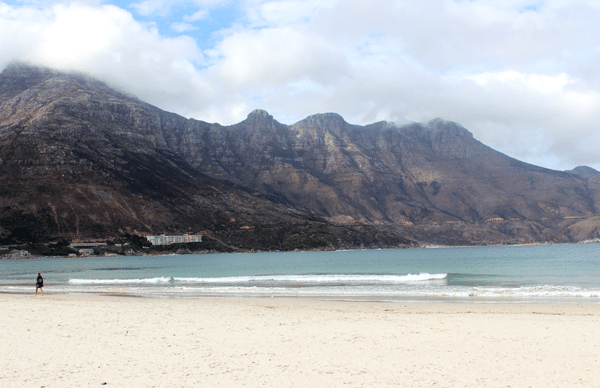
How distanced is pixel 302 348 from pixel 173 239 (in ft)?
550

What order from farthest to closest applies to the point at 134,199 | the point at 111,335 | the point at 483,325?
1. the point at 134,199
2. the point at 483,325
3. the point at 111,335

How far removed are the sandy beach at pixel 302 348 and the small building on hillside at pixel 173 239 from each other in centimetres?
15027

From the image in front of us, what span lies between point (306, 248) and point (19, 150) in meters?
122

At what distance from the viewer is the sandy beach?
37.1ft

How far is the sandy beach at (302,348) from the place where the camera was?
11312 millimetres

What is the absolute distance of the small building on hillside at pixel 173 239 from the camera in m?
169

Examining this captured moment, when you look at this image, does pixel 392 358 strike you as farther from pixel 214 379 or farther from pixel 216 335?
pixel 216 335

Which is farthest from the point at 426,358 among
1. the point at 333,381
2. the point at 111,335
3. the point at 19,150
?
the point at 19,150

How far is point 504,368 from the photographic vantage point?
12.2m

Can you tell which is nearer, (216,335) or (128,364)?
(128,364)

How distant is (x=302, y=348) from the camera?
14875 millimetres

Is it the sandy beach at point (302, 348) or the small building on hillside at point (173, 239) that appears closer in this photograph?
the sandy beach at point (302, 348)

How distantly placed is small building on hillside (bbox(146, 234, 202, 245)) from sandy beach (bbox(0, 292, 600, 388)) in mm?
150268

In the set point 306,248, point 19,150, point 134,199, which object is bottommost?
point 306,248
